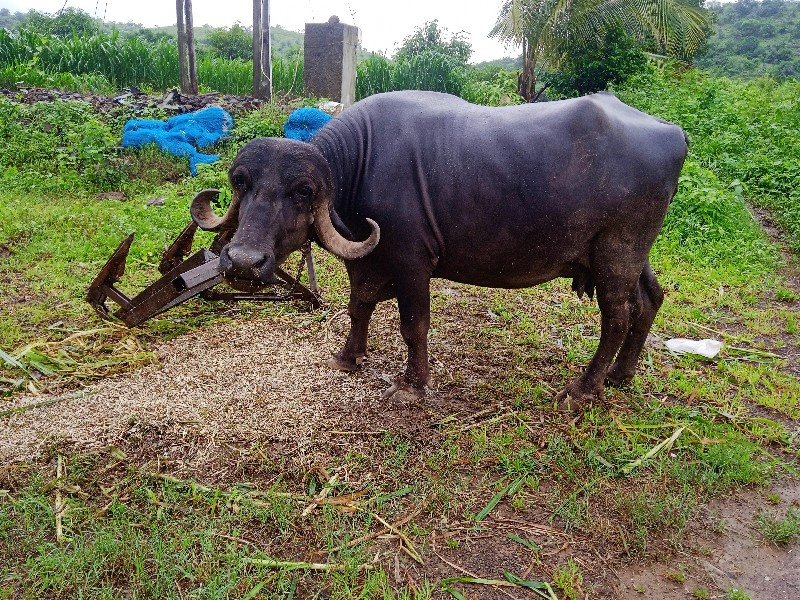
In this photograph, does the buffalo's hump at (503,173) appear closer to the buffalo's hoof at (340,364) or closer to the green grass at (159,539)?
the buffalo's hoof at (340,364)

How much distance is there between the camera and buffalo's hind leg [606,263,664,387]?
3.77 m

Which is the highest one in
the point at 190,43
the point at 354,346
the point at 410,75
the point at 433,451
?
the point at 190,43

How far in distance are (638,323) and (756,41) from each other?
33.1 meters

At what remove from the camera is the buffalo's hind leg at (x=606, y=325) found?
345 centimetres

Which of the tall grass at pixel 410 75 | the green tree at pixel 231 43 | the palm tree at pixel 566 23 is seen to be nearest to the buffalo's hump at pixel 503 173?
the tall grass at pixel 410 75

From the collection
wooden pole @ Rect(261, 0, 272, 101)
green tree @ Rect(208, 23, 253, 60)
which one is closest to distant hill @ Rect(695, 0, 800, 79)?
wooden pole @ Rect(261, 0, 272, 101)

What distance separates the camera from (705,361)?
14.5ft

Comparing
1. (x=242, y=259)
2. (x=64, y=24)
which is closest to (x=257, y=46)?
(x=242, y=259)

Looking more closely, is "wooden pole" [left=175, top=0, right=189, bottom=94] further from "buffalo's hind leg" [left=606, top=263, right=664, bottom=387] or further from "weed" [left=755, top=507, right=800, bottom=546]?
"weed" [left=755, top=507, right=800, bottom=546]

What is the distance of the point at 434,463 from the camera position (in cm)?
319

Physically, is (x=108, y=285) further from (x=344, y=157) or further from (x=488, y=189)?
(x=488, y=189)

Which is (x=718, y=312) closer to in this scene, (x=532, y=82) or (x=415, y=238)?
(x=415, y=238)

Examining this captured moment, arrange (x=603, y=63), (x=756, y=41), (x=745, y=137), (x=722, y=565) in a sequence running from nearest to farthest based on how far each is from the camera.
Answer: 1. (x=722, y=565)
2. (x=745, y=137)
3. (x=603, y=63)
4. (x=756, y=41)

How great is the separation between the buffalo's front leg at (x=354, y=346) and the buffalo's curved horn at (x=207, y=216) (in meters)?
0.98
